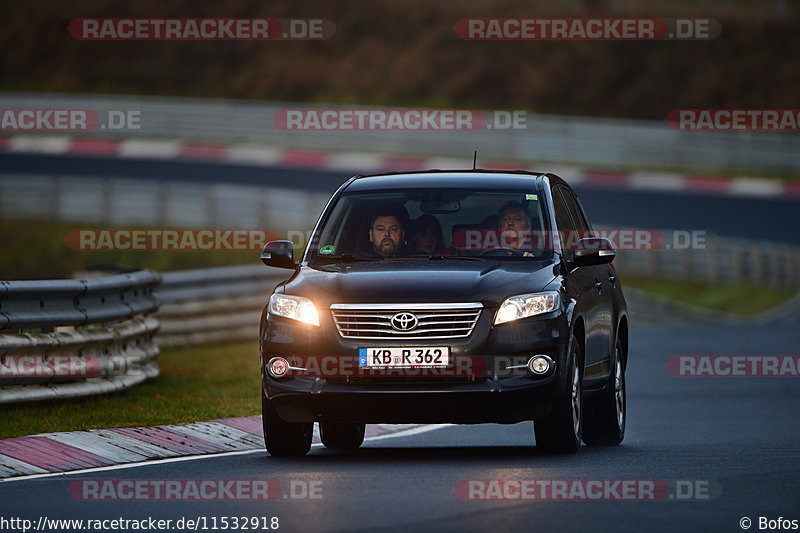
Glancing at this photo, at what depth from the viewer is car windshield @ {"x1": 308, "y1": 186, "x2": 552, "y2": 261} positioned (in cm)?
1217

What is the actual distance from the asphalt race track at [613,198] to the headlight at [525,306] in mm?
30197

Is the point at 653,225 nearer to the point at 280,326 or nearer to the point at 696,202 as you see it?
the point at 696,202

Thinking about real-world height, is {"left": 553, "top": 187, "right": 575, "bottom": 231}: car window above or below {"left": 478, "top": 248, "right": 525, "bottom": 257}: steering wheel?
above

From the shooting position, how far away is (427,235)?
12.2 metres

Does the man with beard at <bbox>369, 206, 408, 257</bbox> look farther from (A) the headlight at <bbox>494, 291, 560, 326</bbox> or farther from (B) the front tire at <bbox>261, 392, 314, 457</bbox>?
(B) the front tire at <bbox>261, 392, 314, 457</bbox>

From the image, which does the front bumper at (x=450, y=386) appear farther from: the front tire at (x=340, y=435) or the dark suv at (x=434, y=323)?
the front tire at (x=340, y=435)

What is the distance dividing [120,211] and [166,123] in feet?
40.7

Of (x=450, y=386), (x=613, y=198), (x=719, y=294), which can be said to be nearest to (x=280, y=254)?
(x=450, y=386)

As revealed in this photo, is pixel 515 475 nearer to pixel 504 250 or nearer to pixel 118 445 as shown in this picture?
pixel 504 250

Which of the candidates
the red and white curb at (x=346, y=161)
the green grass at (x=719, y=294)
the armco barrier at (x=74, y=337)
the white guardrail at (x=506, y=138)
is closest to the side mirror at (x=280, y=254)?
the armco barrier at (x=74, y=337)

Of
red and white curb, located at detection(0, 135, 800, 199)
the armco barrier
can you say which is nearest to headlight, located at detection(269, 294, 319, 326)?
the armco barrier

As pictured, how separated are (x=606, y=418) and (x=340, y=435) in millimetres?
1946

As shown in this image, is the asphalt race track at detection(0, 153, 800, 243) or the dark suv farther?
the asphalt race track at detection(0, 153, 800, 243)

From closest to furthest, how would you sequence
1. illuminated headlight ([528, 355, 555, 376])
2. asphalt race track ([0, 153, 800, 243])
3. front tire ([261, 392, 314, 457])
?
illuminated headlight ([528, 355, 555, 376]) → front tire ([261, 392, 314, 457]) → asphalt race track ([0, 153, 800, 243])
